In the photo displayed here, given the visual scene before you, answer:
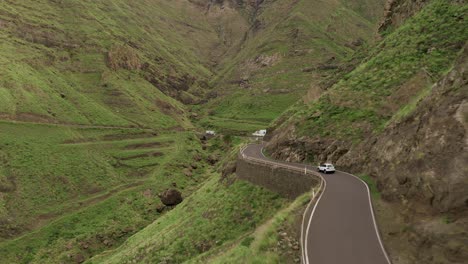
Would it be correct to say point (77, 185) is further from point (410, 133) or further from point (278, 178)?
point (410, 133)

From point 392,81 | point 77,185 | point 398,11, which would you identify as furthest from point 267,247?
point 77,185

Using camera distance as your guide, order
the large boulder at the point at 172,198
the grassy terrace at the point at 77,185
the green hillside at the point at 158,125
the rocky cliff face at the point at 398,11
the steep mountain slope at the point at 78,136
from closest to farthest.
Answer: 1. the green hillside at the point at 158,125
2. the rocky cliff face at the point at 398,11
3. the grassy terrace at the point at 77,185
4. the steep mountain slope at the point at 78,136
5. the large boulder at the point at 172,198

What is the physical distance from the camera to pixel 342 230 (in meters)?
19.2

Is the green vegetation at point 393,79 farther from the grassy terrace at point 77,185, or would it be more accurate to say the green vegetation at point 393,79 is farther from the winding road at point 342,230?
the grassy terrace at point 77,185

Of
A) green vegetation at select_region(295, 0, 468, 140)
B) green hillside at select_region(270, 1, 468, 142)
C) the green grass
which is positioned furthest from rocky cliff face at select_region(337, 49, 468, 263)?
green vegetation at select_region(295, 0, 468, 140)

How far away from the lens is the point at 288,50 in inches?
7618

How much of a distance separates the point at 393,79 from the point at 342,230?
26.4 metres

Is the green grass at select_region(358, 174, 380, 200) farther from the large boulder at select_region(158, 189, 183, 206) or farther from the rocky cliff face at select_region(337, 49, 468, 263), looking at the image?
the large boulder at select_region(158, 189, 183, 206)

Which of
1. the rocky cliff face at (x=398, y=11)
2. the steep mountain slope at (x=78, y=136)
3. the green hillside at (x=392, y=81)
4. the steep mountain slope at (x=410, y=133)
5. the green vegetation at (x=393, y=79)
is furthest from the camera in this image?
the steep mountain slope at (x=78, y=136)

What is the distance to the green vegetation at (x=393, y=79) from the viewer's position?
1431 inches

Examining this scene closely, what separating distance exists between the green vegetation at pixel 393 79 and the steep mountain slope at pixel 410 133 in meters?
0.12

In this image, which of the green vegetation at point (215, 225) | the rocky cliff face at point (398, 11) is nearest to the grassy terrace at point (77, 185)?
the green vegetation at point (215, 225)

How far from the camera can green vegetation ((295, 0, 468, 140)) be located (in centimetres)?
Result: 3635

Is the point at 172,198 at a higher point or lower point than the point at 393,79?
lower
